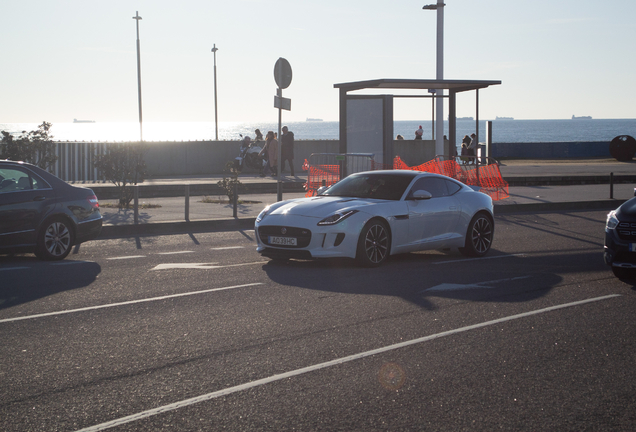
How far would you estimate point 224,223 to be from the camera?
48.6 feet

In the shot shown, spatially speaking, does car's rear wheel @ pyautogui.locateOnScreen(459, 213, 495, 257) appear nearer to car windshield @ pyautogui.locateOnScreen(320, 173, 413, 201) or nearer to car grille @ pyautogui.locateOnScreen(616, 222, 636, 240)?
car windshield @ pyautogui.locateOnScreen(320, 173, 413, 201)

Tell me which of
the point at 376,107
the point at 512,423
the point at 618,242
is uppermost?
the point at 376,107

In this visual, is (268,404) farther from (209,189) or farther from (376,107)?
(209,189)

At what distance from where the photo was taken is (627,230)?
8.24 metres

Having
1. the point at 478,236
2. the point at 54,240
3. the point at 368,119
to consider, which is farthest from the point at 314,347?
the point at 368,119

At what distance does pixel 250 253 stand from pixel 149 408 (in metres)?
6.80

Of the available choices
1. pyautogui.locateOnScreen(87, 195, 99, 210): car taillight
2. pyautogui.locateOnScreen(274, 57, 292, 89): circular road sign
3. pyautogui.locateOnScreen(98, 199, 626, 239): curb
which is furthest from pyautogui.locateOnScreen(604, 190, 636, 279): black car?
pyautogui.locateOnScreen(274, 57, 292, 89): circular road sign

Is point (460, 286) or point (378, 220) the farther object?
point (378, 220)

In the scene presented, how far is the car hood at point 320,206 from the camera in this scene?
945 cm

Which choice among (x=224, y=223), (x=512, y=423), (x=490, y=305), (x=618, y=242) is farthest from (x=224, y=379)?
(x=224, y=223)

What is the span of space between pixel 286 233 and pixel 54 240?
368 centimetres

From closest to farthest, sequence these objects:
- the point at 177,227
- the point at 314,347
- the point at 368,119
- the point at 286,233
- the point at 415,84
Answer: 1. the point at 314,347
2. the point at 286,233
3. the point at 177,227
4. the point at 368,119
5. the point at 415,84

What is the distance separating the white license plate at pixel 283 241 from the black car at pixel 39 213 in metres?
3.34

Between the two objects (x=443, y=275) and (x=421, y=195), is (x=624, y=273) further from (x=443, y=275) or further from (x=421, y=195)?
(x=421, y=195)
